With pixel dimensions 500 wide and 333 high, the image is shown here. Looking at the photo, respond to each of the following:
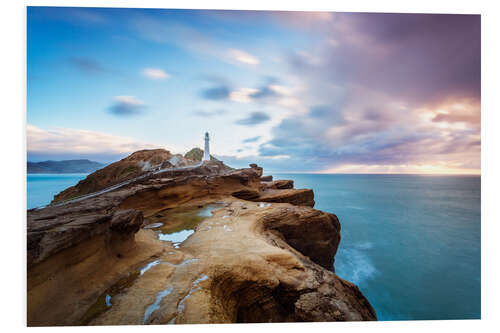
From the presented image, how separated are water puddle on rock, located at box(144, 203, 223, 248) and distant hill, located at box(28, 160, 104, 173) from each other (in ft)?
8.20

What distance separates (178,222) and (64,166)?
3.63m

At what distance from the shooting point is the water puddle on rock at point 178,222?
16.7 ft

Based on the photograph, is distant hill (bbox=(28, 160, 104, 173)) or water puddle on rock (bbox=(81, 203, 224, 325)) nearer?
A: water puddle on rock (bbox=(81, 203, 224, 325))

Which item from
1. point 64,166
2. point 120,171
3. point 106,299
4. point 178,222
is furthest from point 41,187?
point 120,171

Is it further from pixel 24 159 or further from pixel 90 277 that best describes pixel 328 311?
pixel 24 159

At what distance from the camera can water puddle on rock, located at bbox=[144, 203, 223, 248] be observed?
16.7 feet

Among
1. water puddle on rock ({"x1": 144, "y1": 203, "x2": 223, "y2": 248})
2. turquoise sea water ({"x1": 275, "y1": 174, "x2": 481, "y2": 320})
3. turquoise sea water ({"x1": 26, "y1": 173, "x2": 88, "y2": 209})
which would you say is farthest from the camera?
turquoise sea water ({"x1": 275, "y1": 174, "x2": 481, "y2": 320})

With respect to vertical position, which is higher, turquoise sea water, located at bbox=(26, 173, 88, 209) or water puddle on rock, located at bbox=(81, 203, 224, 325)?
turquoise sea water, located at bbox=(26, 173, 88, 209)

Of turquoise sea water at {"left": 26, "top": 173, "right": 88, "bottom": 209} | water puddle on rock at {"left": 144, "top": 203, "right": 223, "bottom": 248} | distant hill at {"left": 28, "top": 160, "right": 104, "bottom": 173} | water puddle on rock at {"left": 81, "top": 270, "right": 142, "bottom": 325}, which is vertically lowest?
water puddle on rock at {"left": 144, "top": 203, "right": 223, "bottom": 248}

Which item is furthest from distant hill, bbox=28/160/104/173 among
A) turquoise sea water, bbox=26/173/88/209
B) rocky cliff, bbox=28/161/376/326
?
rocky cliff, bbox=28/161/376/326

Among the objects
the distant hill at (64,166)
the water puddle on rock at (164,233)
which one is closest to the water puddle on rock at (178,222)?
the water puddle on rock at (164,233)

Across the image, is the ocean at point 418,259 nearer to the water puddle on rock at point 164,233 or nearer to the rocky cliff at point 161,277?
the rocky cliff at point 161,277

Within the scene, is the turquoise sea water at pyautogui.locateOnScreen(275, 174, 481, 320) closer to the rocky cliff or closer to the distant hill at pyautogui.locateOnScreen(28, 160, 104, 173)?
the rocky cliff
